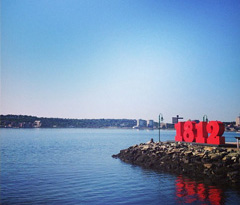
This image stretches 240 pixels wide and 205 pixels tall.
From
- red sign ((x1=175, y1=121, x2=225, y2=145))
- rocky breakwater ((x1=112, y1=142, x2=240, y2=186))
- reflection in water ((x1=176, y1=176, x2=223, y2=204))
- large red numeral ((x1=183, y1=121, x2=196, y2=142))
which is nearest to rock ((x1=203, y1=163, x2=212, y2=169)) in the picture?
rocky breakwater ((x1=112, y1=142, x2=240, y2=186))

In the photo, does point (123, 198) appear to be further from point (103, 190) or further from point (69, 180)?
point (69, 180)

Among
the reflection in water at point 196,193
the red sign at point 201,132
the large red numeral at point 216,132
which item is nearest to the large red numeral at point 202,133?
the red sign at point 201,132

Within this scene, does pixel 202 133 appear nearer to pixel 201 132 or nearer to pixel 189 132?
pixel 201 132

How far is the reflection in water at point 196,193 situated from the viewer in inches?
651

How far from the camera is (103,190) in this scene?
19.5 meters

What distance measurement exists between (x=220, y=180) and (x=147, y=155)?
14.4 metres

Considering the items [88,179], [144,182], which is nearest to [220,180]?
[144,182]

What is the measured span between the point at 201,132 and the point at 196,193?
16.2 metres

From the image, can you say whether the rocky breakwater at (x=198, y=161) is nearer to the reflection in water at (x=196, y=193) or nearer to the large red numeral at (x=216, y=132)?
the large red numeral at (x=216, y=132)

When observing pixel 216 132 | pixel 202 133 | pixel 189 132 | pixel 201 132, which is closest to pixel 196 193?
pixel 216 132

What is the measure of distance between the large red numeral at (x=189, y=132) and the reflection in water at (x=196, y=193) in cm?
1318

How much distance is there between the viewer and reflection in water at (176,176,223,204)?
54.2 ft

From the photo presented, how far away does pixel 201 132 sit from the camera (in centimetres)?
3309

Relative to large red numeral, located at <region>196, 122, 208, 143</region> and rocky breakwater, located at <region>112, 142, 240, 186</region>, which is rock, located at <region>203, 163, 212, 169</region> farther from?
large red numeral, located at <region>196, 122, 208, 143</region>
